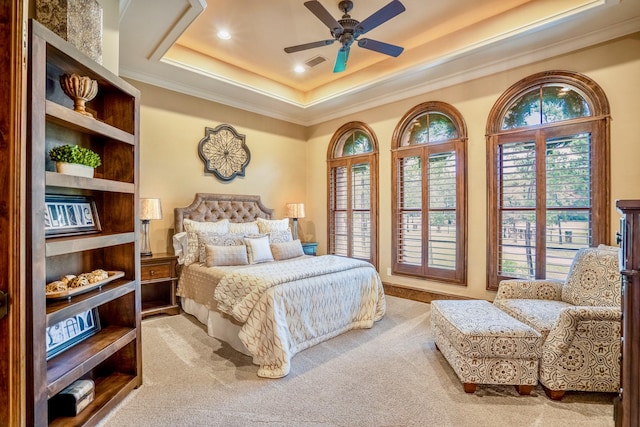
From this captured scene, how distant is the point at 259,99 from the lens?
198 inches

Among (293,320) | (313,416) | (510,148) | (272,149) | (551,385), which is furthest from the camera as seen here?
(272,149)

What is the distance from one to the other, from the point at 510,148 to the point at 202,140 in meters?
4.18

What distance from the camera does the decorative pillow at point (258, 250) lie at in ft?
12.8

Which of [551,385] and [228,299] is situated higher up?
[228,299]

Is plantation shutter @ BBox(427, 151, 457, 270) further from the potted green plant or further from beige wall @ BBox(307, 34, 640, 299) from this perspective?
the potted green plant

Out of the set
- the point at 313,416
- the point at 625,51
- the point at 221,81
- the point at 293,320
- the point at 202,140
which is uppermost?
the point at 221,81

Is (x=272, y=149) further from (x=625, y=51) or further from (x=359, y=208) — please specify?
(x=625, y=51)

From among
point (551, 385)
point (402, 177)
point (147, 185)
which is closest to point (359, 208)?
point (402, 177)

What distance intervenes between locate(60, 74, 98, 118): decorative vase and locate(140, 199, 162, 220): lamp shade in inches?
83.6

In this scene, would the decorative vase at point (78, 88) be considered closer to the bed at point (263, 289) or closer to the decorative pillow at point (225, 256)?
the bed at point (263, 289)

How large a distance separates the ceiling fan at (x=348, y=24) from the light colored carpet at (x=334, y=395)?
2.99m

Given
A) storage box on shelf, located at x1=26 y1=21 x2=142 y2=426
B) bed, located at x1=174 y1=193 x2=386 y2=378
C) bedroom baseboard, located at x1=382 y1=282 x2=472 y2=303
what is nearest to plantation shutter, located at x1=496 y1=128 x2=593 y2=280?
bedroom baseboard, located at x1=382 y1=282 x2=472 y2=303

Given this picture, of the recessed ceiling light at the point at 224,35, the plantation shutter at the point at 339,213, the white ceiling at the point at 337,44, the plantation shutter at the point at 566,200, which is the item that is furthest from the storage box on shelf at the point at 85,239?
the plantation shutter at the point at 566,200

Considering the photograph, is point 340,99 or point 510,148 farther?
point 340,99
